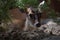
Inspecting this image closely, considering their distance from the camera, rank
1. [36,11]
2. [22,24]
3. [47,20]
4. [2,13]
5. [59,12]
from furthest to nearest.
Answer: [59,12] → [47,20] → [36,11] → [22,24] → [2,13]

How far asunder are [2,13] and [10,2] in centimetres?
18

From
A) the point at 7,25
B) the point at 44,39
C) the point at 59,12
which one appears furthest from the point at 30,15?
the point at 59,12

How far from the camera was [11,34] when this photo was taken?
2754 millimetres

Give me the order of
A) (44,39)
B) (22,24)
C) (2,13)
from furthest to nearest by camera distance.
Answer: (22,24) < (44,39) < (2,13)

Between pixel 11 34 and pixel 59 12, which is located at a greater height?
pixel 59 12

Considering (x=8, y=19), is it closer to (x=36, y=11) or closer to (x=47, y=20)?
(x=36, y=11)

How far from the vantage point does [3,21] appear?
277 cm

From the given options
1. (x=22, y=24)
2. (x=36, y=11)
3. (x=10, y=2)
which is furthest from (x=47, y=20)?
(x=10, y=2)

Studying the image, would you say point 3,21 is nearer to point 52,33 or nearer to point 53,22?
point 52,33

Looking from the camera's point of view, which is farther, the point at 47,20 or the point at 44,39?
the point at 47,20

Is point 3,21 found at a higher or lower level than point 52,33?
higher

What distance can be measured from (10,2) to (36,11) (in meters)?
1.14

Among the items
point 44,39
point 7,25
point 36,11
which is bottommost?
point 44,39

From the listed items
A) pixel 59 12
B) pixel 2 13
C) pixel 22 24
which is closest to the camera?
pixel 2 13
